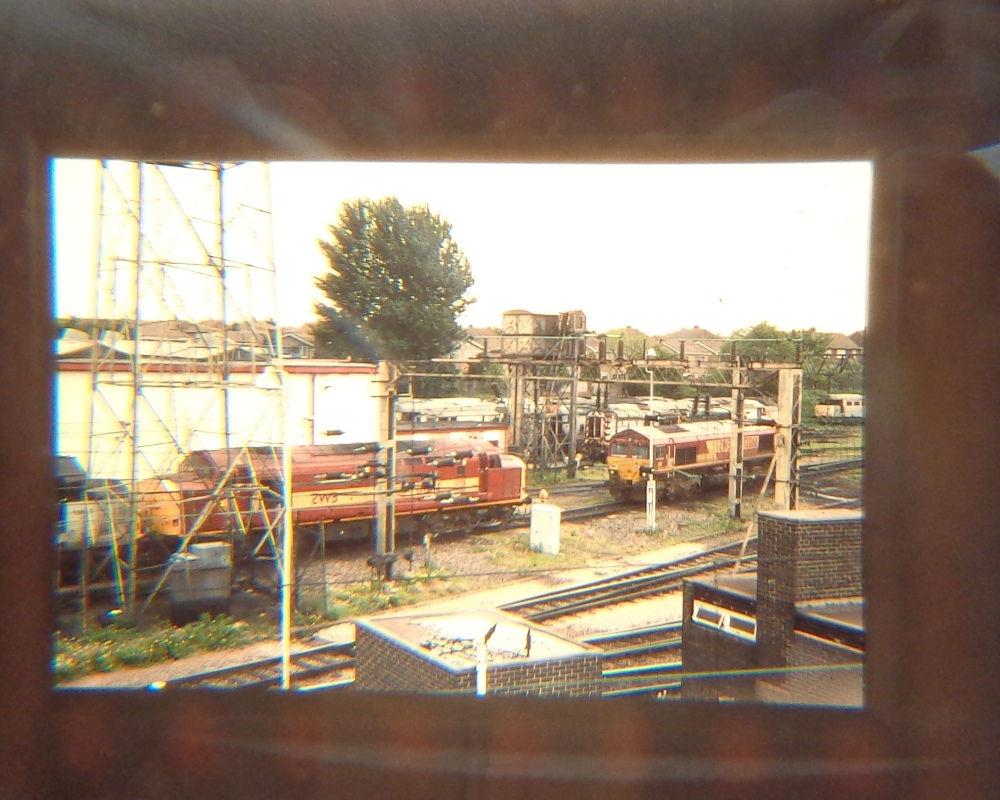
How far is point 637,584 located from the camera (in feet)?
13.9

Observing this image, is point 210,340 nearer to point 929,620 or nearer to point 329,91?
point 329,91

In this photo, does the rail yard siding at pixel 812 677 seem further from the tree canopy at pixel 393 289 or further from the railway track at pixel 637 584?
the tree canopy at pixel 393 289

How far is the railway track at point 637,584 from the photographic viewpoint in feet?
13.0

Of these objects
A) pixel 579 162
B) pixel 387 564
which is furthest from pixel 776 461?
pixel 579 162

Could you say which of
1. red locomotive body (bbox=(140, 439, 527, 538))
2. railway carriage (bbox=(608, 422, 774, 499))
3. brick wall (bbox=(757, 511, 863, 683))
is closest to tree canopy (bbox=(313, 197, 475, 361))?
red locomotive body (bbox=(140, 439, 527, 538))

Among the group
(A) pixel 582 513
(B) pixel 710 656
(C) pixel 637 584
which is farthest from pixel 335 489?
(B) pixel 710 656

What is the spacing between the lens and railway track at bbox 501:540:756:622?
395cm

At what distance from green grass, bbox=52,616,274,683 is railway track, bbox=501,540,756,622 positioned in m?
1.49

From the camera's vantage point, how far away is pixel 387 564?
377cm

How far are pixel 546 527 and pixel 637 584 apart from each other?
2.27 ft

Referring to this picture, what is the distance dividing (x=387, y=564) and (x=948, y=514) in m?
2.76

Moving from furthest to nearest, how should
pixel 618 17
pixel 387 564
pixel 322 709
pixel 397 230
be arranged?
pixel 387 564 → pixel 397 230 → pixel 322 709 → pixel 618 17

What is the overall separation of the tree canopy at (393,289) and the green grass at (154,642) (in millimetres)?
1255

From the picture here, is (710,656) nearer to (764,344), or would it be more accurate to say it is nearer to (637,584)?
(637,584)
